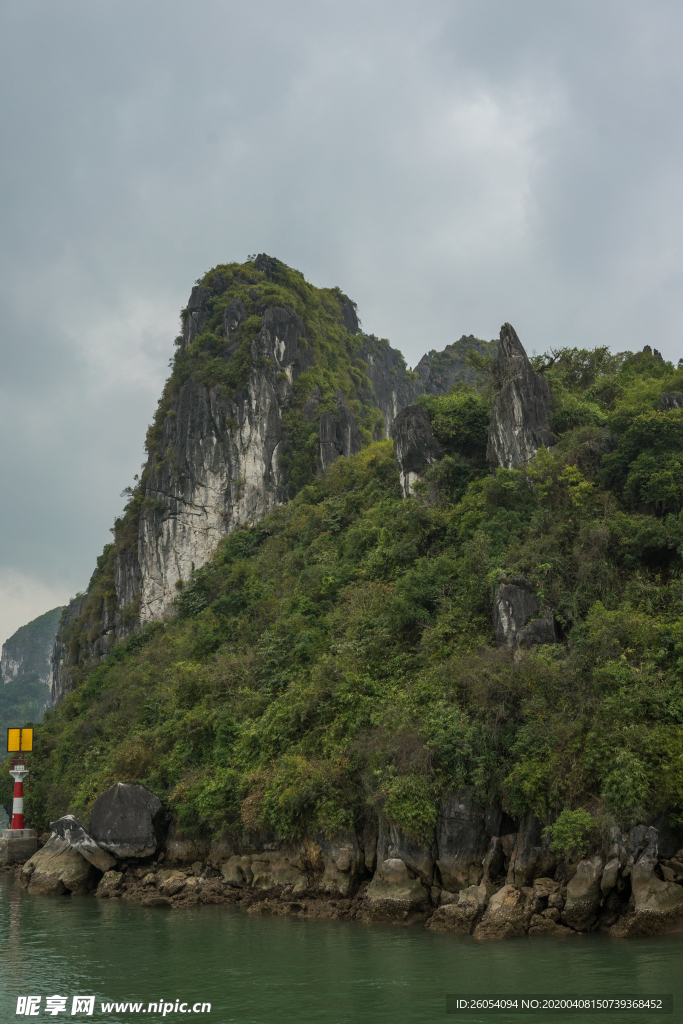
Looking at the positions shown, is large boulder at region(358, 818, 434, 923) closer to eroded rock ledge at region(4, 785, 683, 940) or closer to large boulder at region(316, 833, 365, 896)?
eroded rock ledge at region(4, 785, 683, 940)

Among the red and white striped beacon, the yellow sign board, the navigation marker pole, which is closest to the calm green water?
the red and white striped beacon

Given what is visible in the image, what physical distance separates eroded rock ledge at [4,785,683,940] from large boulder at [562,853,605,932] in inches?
0.7

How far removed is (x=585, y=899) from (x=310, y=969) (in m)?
4.76

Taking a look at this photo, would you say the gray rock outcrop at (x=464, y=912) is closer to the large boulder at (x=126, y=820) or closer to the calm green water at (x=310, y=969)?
the calm green water at (x=310, y=969)

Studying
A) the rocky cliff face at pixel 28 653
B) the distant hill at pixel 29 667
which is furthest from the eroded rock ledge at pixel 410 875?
the rocky cliff face at pixel 28 653

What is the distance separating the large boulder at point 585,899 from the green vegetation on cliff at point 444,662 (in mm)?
1026

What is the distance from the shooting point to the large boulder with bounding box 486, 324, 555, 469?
2500cm

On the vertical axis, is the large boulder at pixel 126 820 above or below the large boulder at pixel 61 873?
above

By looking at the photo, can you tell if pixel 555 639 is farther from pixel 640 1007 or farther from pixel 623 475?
pixel 640 1007

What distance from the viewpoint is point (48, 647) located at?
11062 cm

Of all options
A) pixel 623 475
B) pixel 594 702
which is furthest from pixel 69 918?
pixel 623 475

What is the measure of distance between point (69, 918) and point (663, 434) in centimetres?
1929

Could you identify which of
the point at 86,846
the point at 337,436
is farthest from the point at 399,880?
the point at 337,436

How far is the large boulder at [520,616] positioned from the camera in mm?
17875
